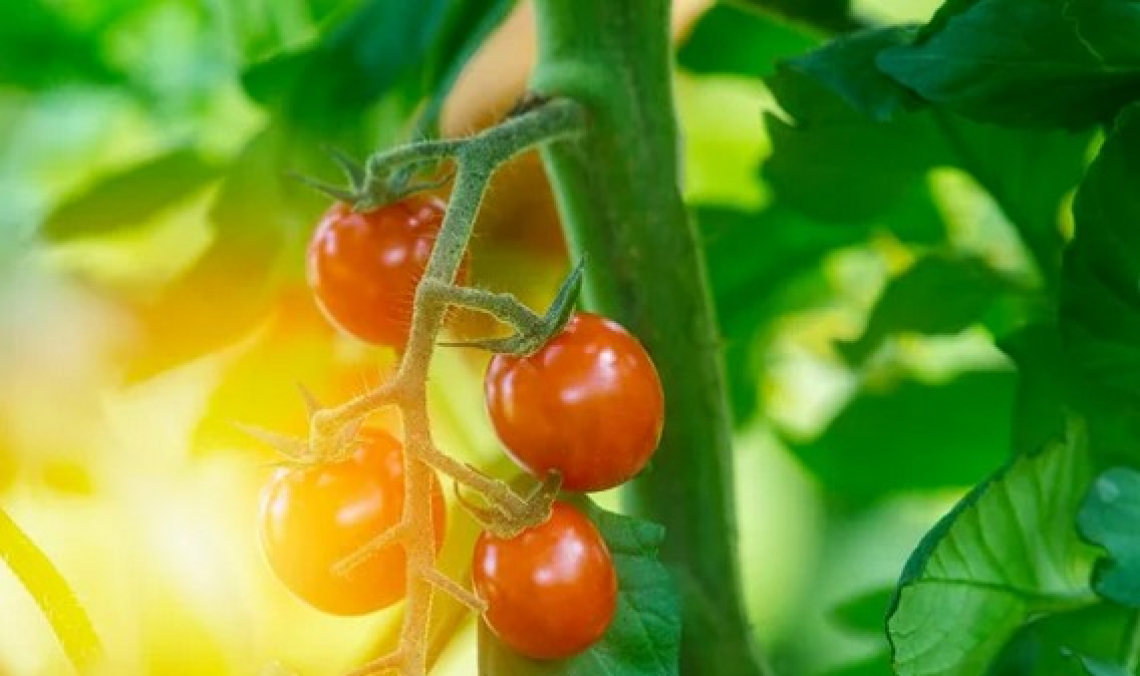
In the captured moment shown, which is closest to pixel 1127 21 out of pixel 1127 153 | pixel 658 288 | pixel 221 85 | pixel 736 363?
pixel 1127 153

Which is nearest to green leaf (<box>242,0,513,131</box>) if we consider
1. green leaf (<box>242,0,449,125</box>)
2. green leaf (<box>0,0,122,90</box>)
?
green leaf (<box>242,0,449,125</box>)

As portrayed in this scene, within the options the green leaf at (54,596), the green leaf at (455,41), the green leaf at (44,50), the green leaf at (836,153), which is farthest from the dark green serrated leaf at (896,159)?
the green leaf at (44,50)

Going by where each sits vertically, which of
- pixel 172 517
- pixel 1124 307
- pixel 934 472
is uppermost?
pixel 1124 307

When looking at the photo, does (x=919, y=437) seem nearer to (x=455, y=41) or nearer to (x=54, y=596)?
(x=455, y=41)

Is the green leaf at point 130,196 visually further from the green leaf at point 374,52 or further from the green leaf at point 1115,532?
the green leaf at point 1115,532

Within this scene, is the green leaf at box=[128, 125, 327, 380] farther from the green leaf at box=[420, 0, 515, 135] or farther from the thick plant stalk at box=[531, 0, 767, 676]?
the thick plant stalk at box=[531, 0, 767, 676]

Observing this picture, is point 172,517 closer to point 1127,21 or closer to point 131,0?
point 1127,21
